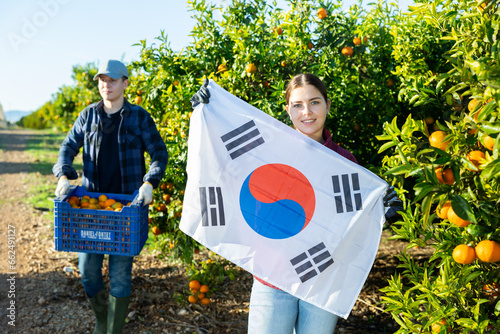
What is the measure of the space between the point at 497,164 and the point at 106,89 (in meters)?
2.53

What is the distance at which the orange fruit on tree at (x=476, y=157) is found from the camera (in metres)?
1.87

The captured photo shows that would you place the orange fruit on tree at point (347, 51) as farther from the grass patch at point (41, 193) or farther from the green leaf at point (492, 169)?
the grass patch at point (41, 193)

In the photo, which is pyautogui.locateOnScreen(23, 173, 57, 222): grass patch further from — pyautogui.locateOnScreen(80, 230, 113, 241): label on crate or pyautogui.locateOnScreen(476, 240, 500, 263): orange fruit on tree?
pyautogui.locateOnScreen(476, 240, 500, 263): orange fruit on tree

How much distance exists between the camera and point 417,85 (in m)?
3.22

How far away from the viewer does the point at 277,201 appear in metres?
2.34

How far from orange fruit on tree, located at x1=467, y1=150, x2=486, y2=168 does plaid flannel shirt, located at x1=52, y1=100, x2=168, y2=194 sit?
201 cm

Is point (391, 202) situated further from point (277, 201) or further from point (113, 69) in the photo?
point (113, 69)

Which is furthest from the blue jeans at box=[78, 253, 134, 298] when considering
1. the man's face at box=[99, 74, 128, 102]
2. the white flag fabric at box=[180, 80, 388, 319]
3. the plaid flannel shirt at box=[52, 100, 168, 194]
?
the man's face at box=[99, 74, 128, 102]

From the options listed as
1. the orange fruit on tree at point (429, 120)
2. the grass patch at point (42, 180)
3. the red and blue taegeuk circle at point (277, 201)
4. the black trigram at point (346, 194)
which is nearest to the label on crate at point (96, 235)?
the red and blue taegeuk circle at point (277, 201)

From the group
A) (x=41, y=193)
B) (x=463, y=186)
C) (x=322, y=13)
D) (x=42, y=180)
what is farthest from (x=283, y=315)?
(x=42, y=180)

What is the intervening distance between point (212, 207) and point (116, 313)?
4.58ft

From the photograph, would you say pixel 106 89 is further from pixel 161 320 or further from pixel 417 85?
pixel 417 85

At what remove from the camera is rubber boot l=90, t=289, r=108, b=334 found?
3287mm

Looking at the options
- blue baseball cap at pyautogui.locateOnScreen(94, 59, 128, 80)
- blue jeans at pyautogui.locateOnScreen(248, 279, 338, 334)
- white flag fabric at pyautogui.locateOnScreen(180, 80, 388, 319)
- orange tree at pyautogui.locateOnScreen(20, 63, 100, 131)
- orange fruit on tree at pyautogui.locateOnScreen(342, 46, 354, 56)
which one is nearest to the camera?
blue jeans at pyautogui.locateOnScreen(248, 279, 338, 334)
